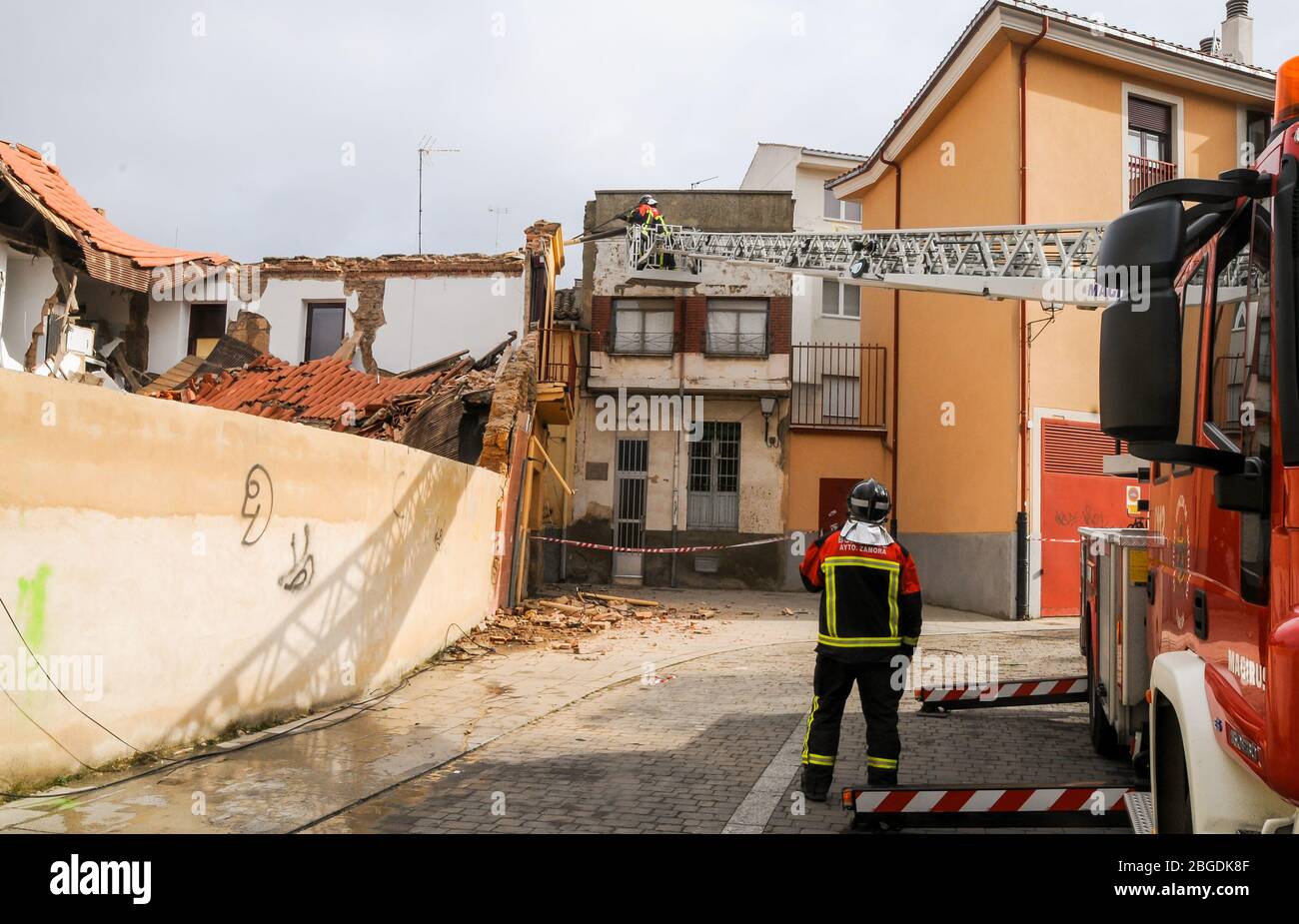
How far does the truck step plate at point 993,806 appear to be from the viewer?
4.11 metres

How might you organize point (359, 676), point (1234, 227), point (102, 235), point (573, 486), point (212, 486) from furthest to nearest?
point (573, 486) < point (102, 235) < point (359, 676) < point (212, 486) < point (1234, 227)

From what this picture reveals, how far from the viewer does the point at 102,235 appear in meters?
16.3

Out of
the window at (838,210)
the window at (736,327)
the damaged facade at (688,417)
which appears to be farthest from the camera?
the window at (838,210)

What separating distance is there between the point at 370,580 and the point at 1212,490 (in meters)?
6.89

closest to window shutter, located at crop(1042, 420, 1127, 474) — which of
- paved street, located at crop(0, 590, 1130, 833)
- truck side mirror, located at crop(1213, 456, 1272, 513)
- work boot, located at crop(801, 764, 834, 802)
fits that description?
paved street, located at crop(0, 590, 1130, 833)

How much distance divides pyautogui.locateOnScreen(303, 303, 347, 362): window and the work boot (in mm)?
17329

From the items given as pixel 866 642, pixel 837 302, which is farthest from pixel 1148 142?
pixel 866 642

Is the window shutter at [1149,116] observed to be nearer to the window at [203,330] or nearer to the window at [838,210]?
the window at [838,210]

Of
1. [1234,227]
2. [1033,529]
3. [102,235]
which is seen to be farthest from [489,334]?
[1234,227]

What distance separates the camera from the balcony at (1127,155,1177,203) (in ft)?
56.6

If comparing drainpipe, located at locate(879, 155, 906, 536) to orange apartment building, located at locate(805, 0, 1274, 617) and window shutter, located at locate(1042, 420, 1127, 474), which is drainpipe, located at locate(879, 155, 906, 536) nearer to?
orange apartment building, located at locate(805, 0, 1274, 617)

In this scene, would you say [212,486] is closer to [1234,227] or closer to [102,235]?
[1234,227]

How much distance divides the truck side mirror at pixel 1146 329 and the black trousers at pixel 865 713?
299 centimetres

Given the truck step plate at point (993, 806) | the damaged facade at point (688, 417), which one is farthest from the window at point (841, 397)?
the truck step plate at point (993, 806)
